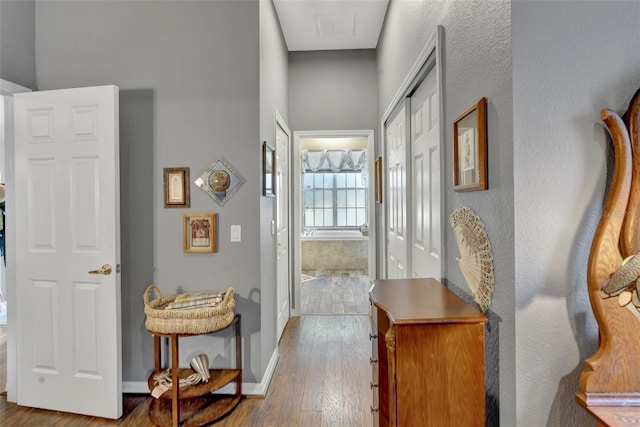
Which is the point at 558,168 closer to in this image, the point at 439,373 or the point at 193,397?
the point at 439,373

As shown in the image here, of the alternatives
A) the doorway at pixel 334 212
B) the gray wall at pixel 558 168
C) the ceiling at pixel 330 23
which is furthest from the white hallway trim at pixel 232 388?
the doorway at pixel 334 212

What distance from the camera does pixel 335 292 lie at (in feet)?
16.8

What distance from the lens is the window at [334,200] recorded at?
23.6 feet

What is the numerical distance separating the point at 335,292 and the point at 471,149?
4.09 m

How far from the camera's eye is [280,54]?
3.30 meters

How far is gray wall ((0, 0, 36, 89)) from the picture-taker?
2.23m

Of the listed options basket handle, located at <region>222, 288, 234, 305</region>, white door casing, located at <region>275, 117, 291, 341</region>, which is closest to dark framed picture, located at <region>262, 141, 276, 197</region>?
white door casing, located at <region>275, 117, 291, 341</region>

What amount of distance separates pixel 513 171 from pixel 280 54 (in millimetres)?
2838

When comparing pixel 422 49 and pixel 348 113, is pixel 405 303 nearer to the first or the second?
pixel 422 49

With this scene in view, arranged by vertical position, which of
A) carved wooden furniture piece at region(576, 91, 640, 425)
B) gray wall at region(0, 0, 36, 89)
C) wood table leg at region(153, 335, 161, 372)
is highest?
gray wall at region(0, 0, 36, 89)

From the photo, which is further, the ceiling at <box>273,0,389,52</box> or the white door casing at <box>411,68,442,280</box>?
the ceiling at <box>273,0,389,52</box>

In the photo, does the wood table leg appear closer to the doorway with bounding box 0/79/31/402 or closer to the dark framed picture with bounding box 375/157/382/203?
the doorway with bounding box 0/79/31/402

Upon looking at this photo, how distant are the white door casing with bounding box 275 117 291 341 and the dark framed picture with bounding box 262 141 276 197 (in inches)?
16.1

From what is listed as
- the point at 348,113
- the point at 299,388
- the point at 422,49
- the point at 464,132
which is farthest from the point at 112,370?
the point at 348,113
